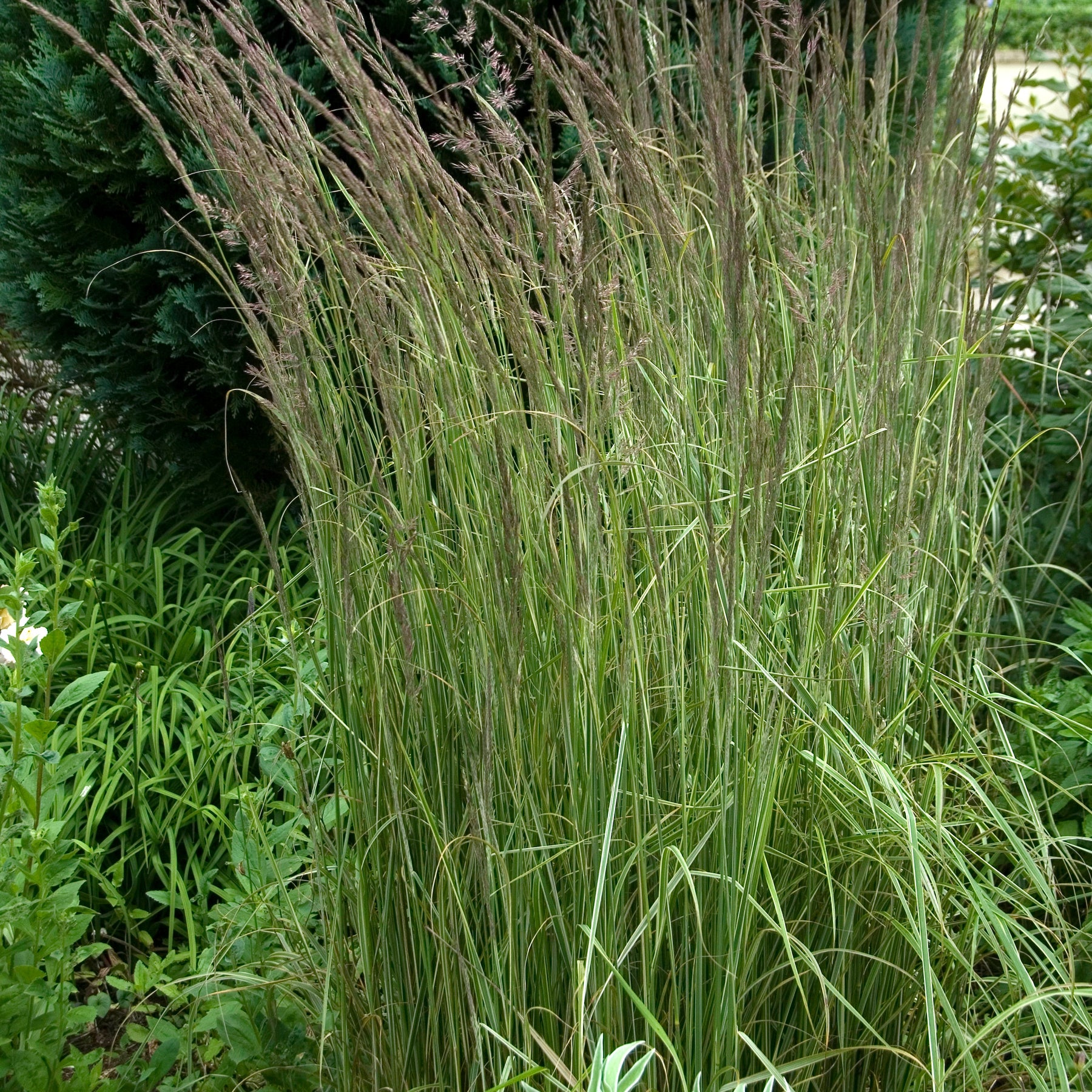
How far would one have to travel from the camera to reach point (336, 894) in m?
1.78

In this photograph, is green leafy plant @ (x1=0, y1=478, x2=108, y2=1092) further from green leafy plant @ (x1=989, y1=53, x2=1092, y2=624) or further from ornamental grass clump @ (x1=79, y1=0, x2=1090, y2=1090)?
green leafy plant @ (x1=989, y1=53, x2=1092, y2=624)

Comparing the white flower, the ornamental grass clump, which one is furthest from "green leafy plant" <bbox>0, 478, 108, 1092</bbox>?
the ornamental grass clump

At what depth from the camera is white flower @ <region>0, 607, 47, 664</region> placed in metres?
2.09

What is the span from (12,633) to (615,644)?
1.16 m

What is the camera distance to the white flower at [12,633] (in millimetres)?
2093

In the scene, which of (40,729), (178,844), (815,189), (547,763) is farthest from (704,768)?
(178,844)

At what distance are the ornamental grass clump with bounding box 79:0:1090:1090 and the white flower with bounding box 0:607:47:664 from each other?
65 cm

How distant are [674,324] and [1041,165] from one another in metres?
2.07

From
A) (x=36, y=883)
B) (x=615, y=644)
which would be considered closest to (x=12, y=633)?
(x=36, y=883)

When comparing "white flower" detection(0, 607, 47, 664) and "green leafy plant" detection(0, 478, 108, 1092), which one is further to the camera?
"white flower" detection(0, 607, 47, 664)

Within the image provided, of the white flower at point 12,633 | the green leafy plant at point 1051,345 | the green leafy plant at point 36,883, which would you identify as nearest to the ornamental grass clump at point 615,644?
the green leafy plant at point 36,883

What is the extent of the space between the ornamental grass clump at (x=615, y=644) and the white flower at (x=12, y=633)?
2.12ft

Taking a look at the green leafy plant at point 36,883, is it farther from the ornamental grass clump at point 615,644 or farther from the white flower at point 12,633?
the ornamental grass clump at point 615,644

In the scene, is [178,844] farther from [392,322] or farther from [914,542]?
[914,542]
